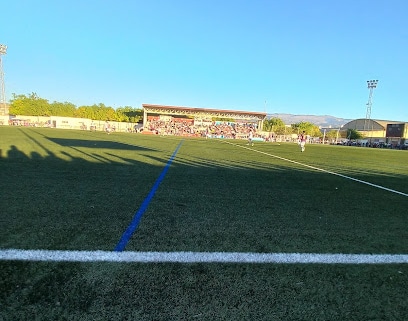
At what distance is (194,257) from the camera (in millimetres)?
2934

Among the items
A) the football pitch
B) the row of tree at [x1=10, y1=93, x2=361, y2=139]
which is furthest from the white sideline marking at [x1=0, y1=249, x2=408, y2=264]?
the row of tree at [x1=10, y1=93, x2=361, y2=139]

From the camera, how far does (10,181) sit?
20.3 feet

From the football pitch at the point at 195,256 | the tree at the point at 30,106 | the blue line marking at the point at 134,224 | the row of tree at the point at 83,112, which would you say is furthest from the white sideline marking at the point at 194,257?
the tree at the point at 30,106

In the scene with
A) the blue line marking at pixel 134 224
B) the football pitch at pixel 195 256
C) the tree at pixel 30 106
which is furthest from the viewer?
the tree at pixel 30 106

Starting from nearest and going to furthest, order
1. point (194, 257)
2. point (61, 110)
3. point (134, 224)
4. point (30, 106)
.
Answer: point (194, 257) → point (134, 224) → point (30, 106) → point (61, 110)

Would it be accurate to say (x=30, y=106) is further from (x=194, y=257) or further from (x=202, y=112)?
(x=194, y=257)

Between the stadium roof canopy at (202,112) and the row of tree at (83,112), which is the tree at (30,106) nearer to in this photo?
the row of tree at (83,112)

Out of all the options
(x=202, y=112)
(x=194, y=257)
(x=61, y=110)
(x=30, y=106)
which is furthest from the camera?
(x=61, y=110)

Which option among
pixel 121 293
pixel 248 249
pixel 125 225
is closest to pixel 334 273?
pixel 248 249

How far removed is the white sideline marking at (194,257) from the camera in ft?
9.11

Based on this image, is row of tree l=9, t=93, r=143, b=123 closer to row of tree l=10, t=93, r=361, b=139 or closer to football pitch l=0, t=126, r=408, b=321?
row of tree l=10, t=93, r=361, b=139

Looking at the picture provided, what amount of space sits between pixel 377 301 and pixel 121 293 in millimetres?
1985

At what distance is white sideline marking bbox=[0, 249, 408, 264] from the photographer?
9.11 feet

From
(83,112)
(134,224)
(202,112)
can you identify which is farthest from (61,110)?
(134,224)
